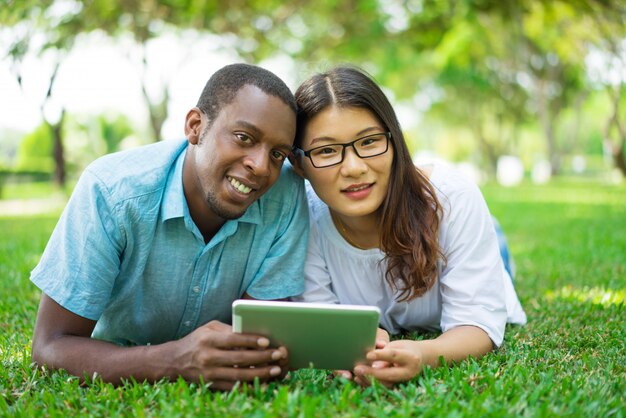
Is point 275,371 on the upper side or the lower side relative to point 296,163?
lower

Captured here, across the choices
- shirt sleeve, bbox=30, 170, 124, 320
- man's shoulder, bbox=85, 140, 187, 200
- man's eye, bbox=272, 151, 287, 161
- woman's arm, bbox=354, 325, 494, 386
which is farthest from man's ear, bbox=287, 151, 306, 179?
woman's arm, bbox=354, 325, 494, 386

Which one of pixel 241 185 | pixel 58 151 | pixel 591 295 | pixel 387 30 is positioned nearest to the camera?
pixel 241 185

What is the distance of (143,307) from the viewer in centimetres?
306

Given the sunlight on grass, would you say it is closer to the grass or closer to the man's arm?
the grass

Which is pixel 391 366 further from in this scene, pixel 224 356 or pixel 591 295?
pixel 591 295

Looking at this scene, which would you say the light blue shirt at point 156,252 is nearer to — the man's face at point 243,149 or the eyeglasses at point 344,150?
the man's face at point 243,149

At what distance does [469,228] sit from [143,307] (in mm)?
1729

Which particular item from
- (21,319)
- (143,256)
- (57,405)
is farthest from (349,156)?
(21,319)

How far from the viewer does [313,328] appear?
237 cm

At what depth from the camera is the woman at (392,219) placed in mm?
3006

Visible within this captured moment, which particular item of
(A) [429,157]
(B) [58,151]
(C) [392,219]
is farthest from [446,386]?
(B) [58,151]

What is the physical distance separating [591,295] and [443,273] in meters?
1.99

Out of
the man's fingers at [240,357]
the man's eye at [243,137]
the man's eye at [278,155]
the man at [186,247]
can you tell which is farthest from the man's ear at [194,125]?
the man's fingers at [240,357]

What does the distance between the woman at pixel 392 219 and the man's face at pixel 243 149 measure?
0.90 ft
